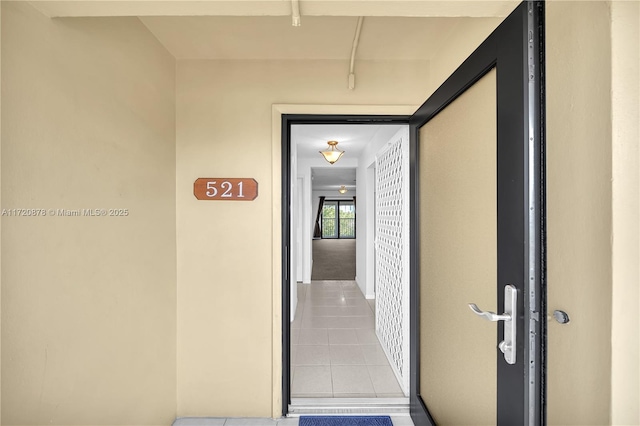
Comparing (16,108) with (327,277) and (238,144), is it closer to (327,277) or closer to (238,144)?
(238,144)

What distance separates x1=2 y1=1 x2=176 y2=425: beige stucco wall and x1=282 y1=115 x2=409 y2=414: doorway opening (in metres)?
0.74

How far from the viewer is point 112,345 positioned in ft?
4.39

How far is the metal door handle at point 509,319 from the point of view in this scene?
2.85 feet

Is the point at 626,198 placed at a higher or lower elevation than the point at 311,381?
higher

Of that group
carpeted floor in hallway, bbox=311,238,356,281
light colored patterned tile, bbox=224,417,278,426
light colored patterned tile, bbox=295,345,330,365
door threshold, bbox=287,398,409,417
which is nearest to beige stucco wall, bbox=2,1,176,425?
light colored patterned tile, bbox=224,417,278,426

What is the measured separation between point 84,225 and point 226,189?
2.68 ft

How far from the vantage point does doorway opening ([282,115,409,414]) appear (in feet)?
6.48

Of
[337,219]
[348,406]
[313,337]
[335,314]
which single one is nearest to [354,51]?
[348,406]

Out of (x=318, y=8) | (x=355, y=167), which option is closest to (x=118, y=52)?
(x=318, y=8)

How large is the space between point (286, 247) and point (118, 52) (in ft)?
4.21

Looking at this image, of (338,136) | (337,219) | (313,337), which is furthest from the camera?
(337,219)

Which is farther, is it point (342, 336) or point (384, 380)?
point (342, 336)

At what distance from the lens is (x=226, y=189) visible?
1914 millimetres

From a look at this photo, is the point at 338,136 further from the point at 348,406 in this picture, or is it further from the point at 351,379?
the point at 348,406
